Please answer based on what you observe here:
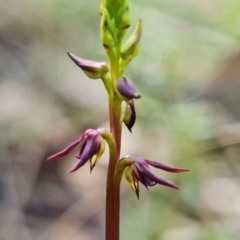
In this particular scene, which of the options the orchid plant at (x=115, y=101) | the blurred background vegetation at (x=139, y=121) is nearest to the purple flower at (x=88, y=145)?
the orchid plant at (x=115, y=101)

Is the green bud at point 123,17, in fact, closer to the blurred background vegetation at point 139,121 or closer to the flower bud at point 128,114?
the flower bud at point 128,114

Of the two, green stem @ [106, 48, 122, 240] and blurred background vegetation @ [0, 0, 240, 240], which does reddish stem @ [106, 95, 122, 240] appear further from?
blurred background vegetation @ [0, 0, 240, 240]

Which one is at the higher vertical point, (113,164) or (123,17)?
(123,17)

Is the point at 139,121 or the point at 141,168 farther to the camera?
the point at 139,121

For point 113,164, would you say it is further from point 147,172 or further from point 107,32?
point 107,32

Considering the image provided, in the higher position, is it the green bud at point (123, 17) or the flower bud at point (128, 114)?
the green bud at point (123, 17)

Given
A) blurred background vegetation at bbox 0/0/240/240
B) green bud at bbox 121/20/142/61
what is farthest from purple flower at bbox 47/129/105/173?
blurred background vegetation at bbox 0/0/240/240

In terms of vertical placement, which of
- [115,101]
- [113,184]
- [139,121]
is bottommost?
[139,121]

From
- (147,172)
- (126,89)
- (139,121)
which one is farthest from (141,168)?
(139,121)
